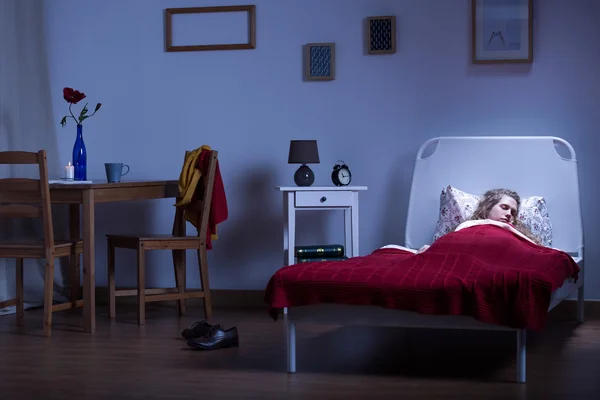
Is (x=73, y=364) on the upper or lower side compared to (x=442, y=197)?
lower

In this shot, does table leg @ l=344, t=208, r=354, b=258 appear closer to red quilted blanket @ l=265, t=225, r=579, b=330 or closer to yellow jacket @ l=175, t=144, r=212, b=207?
yellow jacket @ l=175, t=144, r=212, b=207

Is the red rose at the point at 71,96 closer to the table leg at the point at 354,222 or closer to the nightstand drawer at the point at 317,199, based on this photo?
the nightstand drawer at the point at 317,199

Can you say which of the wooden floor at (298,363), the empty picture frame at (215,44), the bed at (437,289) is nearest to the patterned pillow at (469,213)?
the bed at (437,289)

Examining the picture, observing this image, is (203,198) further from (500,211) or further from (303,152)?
(500,211)

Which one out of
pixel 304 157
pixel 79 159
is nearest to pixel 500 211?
pixel 304 157

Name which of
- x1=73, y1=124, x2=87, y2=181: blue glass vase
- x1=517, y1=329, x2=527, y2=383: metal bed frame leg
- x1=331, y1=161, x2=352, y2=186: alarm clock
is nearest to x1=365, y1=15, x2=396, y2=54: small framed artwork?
x1=331, y1=161, x2=352, y2=186: alarm clock

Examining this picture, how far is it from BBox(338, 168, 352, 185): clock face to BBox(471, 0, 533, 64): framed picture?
881mm

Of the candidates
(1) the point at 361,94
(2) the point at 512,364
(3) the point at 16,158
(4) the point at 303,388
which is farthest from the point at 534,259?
(3) the point at 16,158

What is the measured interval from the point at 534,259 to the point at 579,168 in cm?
123

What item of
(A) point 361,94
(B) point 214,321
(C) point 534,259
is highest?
(A) point 361,94

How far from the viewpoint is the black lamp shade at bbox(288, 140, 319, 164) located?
173 inches

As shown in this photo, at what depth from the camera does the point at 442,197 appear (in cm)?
440

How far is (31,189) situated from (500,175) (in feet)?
7.49

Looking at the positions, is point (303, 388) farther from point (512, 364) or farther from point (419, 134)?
point (419, 134)
